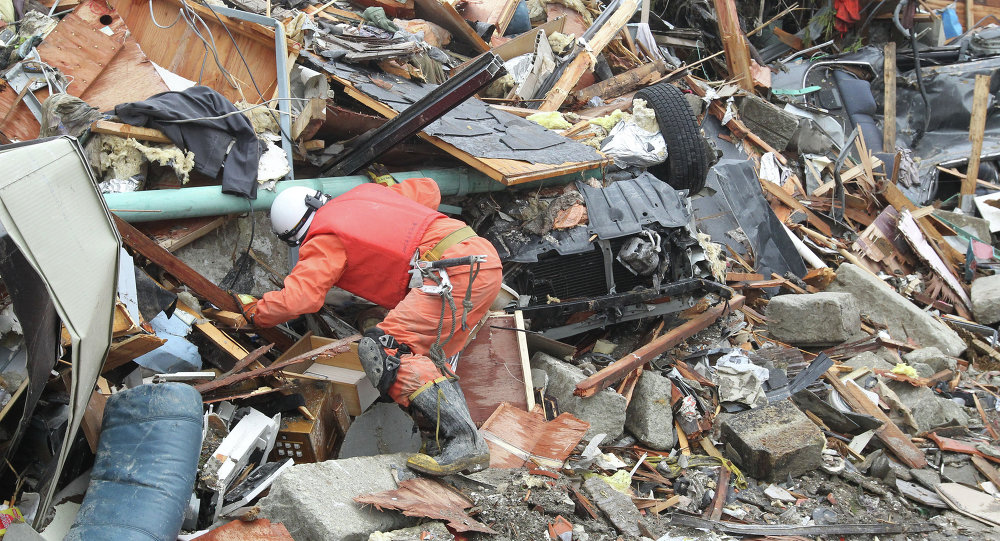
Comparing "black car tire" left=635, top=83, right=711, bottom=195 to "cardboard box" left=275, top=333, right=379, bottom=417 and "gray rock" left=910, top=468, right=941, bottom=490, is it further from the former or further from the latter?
"cardboard box" left=275, top=333, right=379, bottom=417

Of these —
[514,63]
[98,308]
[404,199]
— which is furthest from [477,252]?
[514,63]

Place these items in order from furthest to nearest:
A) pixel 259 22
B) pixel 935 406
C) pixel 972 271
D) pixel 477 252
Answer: pixel 972 271
pixel 935 406
pixel 259 22
pixel 477 252

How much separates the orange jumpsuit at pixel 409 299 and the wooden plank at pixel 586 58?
340 centimetres

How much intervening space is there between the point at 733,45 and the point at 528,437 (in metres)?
7.61

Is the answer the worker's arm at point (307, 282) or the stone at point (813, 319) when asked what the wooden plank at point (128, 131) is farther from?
the stone at point (813, 319)

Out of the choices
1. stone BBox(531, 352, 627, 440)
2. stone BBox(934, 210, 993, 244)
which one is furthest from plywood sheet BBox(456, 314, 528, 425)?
stone BBox(934, 210, 993, 244)

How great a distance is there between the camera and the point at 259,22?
17.4 feet

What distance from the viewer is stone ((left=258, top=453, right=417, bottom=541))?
3.08 metres

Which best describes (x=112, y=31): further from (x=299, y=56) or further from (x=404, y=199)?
(x=404, y=199)

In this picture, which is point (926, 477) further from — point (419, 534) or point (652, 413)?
point (419, 534)

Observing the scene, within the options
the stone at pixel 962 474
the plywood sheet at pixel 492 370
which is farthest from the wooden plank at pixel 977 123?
the plywood sheet at pixel 492 370

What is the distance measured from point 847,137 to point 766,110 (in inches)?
61.5

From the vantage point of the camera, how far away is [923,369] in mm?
6695

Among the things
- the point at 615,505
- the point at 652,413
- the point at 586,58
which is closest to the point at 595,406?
the point at 652,413
